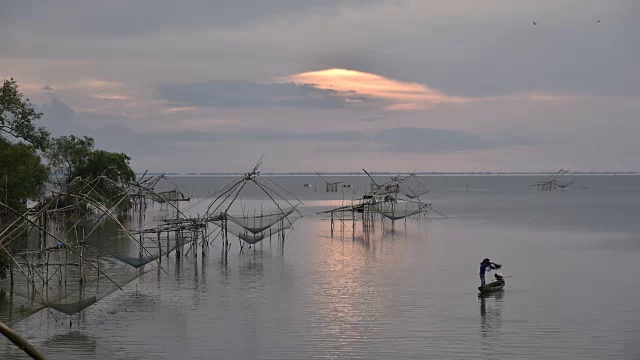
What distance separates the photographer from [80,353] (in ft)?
39.8

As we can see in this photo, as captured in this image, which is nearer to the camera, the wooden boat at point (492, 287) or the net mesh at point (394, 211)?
the wooden boat at point (492, 287)

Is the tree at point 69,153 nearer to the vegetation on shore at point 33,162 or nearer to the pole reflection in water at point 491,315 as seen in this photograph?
the vegetation on shore at point 33,162

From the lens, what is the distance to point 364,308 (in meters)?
15.7

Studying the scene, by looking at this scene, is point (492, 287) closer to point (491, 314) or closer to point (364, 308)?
point (491, 314)

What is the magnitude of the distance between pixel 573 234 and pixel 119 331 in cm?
2533

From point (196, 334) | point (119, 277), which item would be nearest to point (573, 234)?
point (119, 277)

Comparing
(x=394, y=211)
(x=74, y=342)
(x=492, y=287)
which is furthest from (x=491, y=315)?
(x=394, y=211)

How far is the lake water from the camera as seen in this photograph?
12461 mm

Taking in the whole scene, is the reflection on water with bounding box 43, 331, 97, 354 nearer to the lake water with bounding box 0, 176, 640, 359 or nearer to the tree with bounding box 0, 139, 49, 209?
the lake water with bounding box 0, 176, 640, 359

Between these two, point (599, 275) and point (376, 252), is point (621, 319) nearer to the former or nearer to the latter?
point (599, 275)

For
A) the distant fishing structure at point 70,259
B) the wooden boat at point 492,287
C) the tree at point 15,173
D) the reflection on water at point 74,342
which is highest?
the tree at point 15,173

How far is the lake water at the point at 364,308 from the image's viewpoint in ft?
40.9

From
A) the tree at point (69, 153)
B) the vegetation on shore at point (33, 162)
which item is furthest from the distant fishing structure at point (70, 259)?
the tree at point (69, 153)

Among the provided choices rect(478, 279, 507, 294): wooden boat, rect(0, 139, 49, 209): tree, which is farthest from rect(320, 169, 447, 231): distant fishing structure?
rect(0, 139, 49, 209): tree
